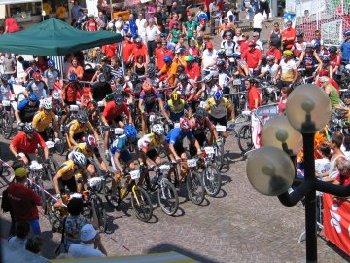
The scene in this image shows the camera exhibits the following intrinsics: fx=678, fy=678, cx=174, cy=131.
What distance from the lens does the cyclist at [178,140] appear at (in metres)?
12.8

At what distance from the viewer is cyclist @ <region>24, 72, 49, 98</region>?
1759 cm

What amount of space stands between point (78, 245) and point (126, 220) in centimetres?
343

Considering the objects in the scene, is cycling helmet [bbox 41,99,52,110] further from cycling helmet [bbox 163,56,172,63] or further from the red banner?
the red banner

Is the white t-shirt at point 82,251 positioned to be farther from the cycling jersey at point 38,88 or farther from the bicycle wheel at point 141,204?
the cycling jersey at point 38,88

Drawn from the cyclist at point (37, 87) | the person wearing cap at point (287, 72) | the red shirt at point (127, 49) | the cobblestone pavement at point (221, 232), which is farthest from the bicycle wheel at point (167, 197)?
the red shirt at point (127, 49)

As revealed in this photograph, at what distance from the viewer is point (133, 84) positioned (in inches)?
697

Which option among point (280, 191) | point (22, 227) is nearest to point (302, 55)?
point (22, 227)

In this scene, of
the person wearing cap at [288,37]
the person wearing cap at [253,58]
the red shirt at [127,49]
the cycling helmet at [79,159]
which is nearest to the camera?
the cycling helmet at [79,159]

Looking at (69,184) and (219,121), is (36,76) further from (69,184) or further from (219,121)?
(69,184)

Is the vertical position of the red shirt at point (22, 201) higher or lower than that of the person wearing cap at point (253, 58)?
lower

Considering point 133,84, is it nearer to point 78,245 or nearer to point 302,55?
point 302,55

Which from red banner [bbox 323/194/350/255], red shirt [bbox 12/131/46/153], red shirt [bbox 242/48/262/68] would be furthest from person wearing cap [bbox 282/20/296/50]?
red banner [bbox 323/194/350/255]

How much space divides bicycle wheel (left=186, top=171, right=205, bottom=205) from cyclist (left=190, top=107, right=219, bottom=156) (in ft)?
3.21

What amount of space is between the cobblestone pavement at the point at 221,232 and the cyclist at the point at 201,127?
1.26 metres
